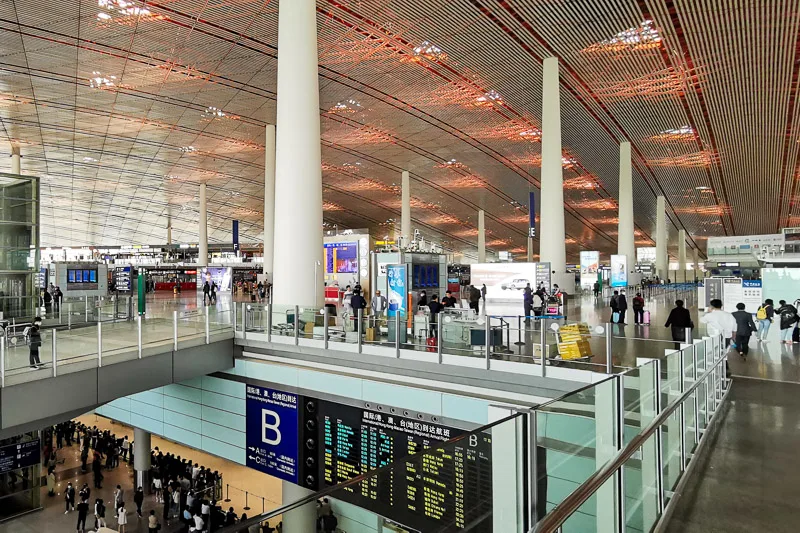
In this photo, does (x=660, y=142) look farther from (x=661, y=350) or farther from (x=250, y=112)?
(x=661, y=350)

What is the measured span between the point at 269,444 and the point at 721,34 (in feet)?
65.7

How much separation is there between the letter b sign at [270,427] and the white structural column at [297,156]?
3364 mm

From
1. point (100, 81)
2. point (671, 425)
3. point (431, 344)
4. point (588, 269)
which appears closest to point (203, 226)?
point (100, 81)

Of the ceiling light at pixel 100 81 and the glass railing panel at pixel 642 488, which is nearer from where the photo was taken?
the glass railing panel at pixel 642 488

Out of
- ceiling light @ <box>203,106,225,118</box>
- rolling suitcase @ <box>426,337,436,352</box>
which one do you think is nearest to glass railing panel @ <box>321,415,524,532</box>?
rolling suitcase @ <box>426,337,436,352</box>

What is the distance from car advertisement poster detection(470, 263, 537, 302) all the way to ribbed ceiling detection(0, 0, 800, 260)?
6.56 meters

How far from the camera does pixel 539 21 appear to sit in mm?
18969

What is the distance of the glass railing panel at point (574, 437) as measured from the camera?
Answer: 253 centimetres

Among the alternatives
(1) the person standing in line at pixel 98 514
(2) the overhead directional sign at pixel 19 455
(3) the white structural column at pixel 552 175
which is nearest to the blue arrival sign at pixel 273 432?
(1) the person standing in line at pixel 98 514

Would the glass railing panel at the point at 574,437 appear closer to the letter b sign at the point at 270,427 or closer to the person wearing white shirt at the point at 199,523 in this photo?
the letter b sign at the point at 270,427

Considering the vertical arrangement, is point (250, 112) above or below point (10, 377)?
above

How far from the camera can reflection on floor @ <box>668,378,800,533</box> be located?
3884 millimetres

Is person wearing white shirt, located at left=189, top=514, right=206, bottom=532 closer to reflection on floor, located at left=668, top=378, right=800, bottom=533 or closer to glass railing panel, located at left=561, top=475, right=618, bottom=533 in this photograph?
reflection on floor, located at left=668, top=378, right=800, bottom=533

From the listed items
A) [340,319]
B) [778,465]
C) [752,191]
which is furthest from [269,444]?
[752,191]
